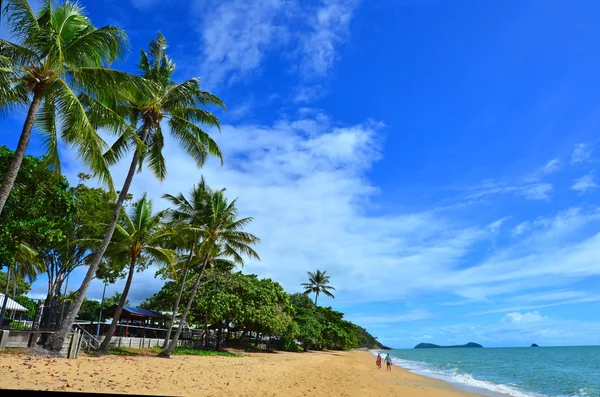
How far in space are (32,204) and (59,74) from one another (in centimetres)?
542

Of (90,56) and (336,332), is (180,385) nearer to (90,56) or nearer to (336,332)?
(90,56)

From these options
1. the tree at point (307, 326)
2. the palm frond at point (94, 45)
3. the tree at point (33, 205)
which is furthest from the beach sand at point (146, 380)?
the tree at point (307, 326)

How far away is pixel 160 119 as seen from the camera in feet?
49.1

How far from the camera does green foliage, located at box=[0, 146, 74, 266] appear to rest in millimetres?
12234

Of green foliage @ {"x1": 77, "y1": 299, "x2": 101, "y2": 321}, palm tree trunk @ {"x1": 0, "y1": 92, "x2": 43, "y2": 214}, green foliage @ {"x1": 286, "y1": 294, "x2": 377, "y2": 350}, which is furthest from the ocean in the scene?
green foliage @ {"x1": 77, "y1": 299, "x2": 101, "y2": 321}

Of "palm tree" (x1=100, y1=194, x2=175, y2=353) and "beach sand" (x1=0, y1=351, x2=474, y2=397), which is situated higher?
"palm tree" (x1=100, y1=194, x2=175, y2=353)

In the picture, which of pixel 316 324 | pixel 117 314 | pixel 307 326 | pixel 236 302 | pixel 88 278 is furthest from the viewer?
pixel 316 324

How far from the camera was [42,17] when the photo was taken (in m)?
10.1

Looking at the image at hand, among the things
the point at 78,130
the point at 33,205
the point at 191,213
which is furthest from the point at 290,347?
the point at 78,130

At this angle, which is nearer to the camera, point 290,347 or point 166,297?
point 166,297

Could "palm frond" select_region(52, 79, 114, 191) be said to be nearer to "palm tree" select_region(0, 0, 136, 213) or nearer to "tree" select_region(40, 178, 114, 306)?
"palm tree" select_region(0, 0, 136, 213)

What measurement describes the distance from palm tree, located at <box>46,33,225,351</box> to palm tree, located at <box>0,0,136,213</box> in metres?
3.17

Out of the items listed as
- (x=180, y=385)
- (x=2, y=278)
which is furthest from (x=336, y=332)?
(x=180, y=385)

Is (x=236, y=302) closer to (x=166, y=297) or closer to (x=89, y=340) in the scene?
(x=166, y=297)
